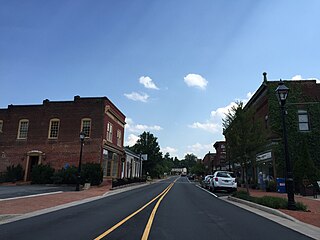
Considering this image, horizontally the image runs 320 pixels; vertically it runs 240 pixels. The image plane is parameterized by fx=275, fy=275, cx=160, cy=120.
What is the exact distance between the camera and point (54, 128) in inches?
1284

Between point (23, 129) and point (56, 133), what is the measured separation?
4457mm

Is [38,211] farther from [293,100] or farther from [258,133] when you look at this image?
[293,100]

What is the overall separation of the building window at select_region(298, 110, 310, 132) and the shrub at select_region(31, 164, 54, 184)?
25221 millimetres

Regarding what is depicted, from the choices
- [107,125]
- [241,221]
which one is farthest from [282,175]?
[107,125]

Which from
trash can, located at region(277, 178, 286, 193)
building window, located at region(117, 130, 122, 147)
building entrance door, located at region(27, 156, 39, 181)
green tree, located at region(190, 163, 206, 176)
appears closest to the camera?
trash can, located at region(277, 178, 286, 193)

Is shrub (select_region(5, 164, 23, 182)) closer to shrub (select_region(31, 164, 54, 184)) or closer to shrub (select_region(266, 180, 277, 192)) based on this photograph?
shrub (select_region(31, 164, 54, 184))

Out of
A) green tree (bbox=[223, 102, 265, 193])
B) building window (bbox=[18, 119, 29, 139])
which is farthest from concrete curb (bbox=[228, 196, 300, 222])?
building window (bbox=[18, 119, 29, 139])

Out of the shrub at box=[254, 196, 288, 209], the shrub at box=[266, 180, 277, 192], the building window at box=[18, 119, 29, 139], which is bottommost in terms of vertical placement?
the shrub at box=[254, 196, 288, 209]

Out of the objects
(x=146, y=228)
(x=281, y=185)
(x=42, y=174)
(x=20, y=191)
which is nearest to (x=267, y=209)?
(x=146, y=228)

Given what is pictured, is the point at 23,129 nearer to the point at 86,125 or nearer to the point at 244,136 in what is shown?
the point at 86,125

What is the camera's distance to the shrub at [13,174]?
30.3m

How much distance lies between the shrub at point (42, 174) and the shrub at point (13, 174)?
7.87ft

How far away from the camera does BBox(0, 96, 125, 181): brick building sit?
31.0 meters

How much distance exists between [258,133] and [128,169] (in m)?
31.4
